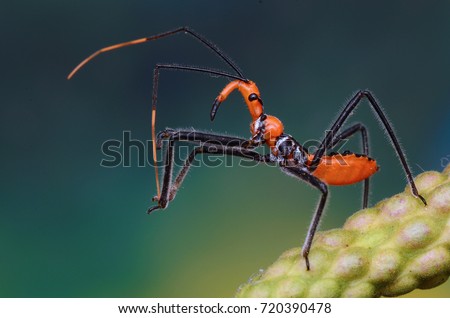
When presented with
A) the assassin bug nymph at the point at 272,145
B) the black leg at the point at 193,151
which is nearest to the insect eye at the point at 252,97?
the assassin bug nymph at the point at 272,145

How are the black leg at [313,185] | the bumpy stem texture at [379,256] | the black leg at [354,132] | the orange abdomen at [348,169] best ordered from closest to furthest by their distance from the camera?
the bumpy stem texture at [379,256], the black leg at [313,185], the orange abdomen at [348,169], the black leg at [354,132]

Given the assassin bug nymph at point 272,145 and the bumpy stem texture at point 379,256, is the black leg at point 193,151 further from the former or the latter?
the bumpy stem texture at point 379,256

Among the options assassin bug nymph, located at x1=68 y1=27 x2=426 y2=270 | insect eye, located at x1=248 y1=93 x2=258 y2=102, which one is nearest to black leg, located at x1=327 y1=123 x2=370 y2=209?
assassin bug nymph, located at x1=68 y1=27 x2=426 y2=270

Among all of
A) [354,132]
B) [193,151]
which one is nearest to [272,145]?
[354,132]

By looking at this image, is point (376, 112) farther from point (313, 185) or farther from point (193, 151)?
point (193, 151)

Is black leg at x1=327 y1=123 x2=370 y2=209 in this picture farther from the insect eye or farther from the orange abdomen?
the insect eye
